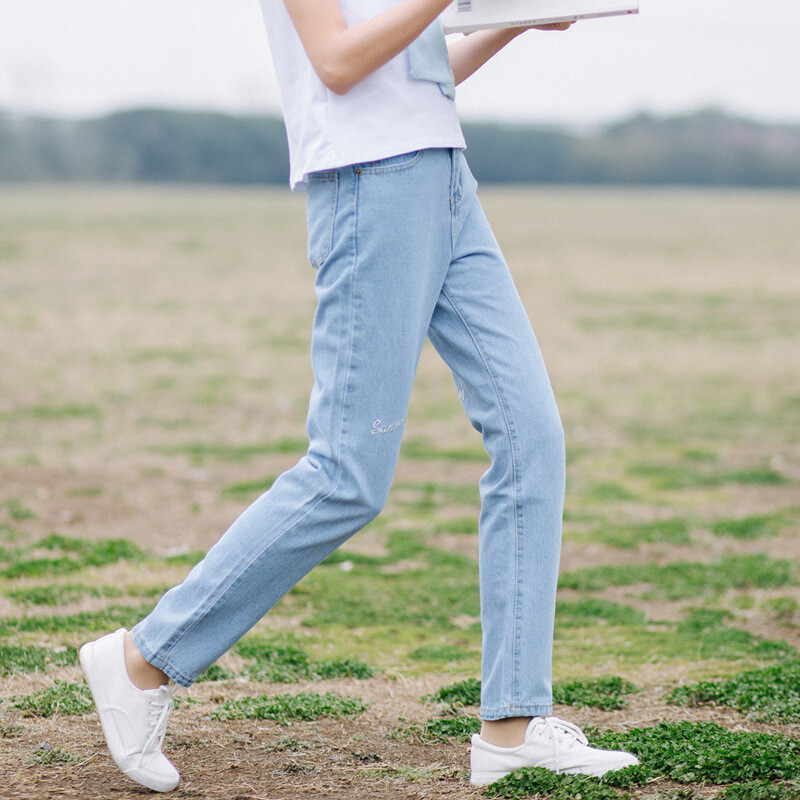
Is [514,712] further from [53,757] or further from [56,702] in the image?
[56,702]

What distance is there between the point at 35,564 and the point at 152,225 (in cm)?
3223

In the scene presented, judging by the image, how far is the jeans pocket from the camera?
6.82ft

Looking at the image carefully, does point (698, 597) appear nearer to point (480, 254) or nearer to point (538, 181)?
point (480, 254)

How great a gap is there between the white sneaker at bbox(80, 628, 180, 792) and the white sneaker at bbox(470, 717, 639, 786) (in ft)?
2.08

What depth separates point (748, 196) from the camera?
197ft

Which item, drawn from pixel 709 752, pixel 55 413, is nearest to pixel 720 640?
pixel 709 752

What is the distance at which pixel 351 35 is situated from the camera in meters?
2.00

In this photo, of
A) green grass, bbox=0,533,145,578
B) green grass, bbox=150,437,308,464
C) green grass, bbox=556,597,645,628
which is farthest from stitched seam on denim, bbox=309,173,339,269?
green grass, bbox=150,437,308,464

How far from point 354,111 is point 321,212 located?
192mm

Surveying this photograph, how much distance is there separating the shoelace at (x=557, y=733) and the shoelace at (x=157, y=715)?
726mm

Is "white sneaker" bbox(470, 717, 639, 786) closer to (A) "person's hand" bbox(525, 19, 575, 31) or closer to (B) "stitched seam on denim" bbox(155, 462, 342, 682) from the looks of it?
(B) "stitched seam on denim" bbox(155, 462, 342, 682)

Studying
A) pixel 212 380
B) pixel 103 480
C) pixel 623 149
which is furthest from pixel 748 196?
pixel 103 480

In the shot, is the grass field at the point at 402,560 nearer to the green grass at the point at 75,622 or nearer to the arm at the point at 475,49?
the green grass at the point at 75,622

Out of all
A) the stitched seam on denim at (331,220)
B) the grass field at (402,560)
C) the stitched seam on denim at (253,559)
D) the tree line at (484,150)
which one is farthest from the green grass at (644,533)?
the tree line at (484,150)
